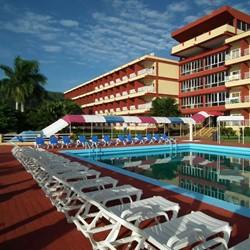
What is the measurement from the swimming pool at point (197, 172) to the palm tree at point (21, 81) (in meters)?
20.9

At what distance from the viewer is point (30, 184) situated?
24.2 ft

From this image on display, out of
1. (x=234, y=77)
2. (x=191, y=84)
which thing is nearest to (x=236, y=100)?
(x=234, y=77)

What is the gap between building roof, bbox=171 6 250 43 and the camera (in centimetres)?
3192

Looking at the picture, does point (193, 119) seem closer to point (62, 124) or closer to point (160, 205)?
point (62, 124)

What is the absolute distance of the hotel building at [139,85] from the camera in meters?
39.5

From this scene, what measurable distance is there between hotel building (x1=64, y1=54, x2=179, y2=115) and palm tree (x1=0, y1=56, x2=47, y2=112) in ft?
46.6

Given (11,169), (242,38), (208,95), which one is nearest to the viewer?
(11,169)

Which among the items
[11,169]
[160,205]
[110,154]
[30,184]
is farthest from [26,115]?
[160,205]

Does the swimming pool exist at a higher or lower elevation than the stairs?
lower

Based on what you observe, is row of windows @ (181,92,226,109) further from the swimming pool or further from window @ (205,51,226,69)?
the swimming pool

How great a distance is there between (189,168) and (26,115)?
23187 millimetres

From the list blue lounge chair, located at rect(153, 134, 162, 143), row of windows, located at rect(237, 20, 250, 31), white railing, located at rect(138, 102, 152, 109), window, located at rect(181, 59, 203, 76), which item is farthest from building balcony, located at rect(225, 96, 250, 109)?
blue lounge chair, located at rect(153, 134, 162, 143)

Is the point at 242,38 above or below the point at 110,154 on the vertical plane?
above

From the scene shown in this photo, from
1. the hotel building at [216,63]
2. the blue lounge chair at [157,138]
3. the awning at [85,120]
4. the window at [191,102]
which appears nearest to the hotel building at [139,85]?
the hotel building at [216,63]
